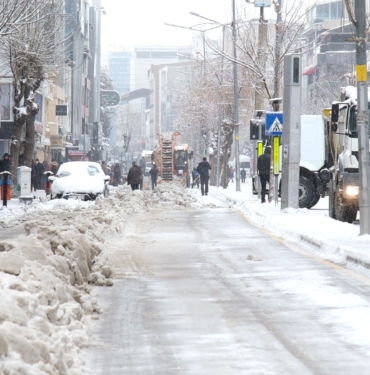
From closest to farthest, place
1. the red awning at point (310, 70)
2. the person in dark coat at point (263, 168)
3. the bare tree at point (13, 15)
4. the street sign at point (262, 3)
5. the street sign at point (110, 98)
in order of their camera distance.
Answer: the bare tree at point (13, 15) → the person in dark coat at point (263, 168) → the street sign at point (262, 3) → the red awning at point (310, 70) → the street sign at point (110, 98)

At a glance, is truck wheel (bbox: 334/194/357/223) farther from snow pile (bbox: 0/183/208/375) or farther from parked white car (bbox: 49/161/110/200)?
parked white car (bbox: 49/161/110/200)

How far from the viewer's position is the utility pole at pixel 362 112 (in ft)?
70.3

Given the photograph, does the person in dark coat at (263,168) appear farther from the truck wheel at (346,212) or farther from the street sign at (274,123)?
the truck wheel at (346,212)

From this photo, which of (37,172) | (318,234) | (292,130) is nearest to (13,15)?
(292,130)

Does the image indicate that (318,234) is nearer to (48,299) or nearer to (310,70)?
(48,299)

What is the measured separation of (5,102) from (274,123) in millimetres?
38942

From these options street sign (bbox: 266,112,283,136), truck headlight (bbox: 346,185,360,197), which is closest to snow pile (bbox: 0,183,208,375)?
truck headlight (bbox: 346,185,360,197)

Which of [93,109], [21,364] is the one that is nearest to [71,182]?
[21,364]

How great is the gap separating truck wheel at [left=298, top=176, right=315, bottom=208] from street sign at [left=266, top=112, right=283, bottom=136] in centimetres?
309

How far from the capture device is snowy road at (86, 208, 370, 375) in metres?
8.34

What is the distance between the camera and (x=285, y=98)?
110 feet

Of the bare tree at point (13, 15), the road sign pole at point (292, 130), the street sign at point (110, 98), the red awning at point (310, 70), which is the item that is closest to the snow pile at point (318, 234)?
the road sign pole at point (292, 130)

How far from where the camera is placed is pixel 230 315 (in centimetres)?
1088

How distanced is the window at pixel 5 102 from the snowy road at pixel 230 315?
54.2 meters
